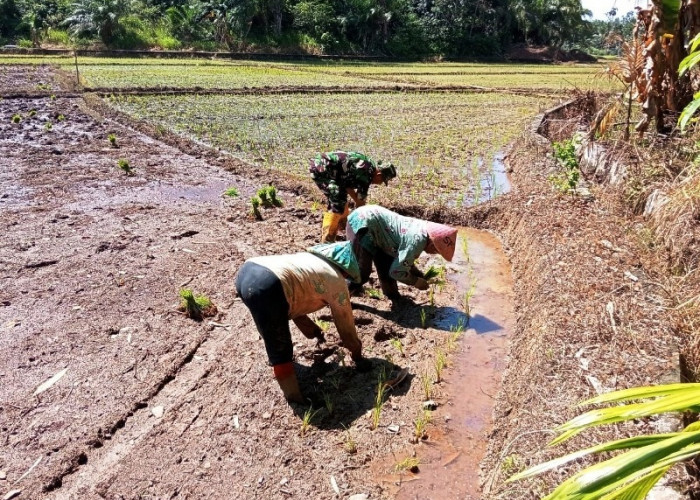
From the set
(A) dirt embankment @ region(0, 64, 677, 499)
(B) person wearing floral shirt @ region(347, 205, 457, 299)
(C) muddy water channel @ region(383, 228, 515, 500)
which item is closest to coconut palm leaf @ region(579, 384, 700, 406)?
(A) dirt embankment @ region(0, 64, 677, 499)

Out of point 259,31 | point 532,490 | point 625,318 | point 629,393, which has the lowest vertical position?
point 532,490

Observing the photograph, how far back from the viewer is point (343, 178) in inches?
→ 225

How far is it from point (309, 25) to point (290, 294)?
36790 mm

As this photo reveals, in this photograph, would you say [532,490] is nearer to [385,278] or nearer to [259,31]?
[385,278]

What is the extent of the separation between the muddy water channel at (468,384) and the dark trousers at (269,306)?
0.99 m

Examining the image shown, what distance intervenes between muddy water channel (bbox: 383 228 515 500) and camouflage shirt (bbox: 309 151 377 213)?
1.32 m

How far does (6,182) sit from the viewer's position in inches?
322

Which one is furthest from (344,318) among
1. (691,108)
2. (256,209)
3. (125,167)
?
(125,167)

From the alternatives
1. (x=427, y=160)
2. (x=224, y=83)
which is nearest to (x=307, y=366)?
(x=427, y=160)

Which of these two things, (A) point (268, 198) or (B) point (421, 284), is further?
(A) point (268, 198)

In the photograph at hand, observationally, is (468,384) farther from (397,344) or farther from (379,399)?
(379,399)

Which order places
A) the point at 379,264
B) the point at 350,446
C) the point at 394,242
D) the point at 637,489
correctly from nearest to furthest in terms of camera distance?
the point at 637,489
the point at 350,446
the point at 394,242
the point at 379,264

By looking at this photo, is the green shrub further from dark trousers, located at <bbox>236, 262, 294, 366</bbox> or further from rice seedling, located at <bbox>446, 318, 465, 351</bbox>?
dark trousers, located at <bbox>236, 262, 294, 366</bbox>

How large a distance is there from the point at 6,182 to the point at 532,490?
8562 millimetres
